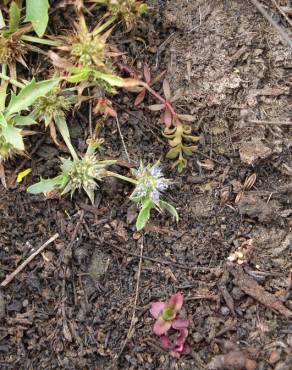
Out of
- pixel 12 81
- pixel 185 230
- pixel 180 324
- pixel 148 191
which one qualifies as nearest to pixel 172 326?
pixel 180 324

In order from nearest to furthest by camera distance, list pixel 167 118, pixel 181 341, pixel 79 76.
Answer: pixel 181 341 < pixel 79 76 < pixel 167 118

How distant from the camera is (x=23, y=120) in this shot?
2.66 meters

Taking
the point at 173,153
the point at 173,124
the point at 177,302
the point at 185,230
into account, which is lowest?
the point at 177,302

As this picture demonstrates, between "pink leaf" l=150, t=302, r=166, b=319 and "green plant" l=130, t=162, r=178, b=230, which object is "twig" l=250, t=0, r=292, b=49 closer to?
"green plant" l=130, t=162, r=178, b=230

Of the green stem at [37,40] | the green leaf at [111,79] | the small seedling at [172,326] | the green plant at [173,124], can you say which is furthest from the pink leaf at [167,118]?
the small seedling at [172,326]

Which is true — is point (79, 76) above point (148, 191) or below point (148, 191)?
above

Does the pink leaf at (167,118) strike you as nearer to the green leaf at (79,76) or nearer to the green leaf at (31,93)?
the green leaf at (79,76)

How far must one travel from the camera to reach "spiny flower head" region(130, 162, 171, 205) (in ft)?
8.48

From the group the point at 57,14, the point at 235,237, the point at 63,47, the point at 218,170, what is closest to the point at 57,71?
the point at 63,47

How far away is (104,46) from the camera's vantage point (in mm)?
2598

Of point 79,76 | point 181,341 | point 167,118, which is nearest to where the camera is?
point 181,341

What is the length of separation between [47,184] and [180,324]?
0.81 m

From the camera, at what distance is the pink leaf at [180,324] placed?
2479 millimetres

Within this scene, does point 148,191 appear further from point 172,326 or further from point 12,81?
point 12,81
